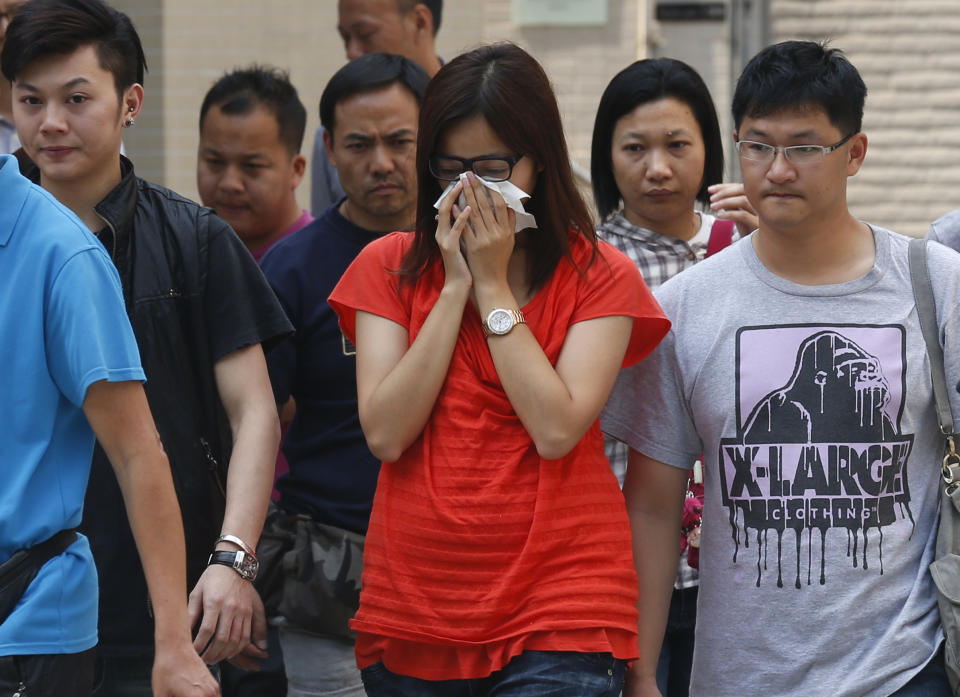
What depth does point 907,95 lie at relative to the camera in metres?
8.90

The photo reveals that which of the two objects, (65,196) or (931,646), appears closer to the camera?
(931,646)

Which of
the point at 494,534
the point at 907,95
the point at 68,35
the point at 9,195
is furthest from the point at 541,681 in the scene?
the point at 907,95

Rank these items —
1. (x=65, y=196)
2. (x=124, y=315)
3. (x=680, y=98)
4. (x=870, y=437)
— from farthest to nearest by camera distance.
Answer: (x=680, y=98)
(x=65, y=196)
(x=870, y=437)
(x=124, y=315)

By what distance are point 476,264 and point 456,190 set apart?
0.17 metres

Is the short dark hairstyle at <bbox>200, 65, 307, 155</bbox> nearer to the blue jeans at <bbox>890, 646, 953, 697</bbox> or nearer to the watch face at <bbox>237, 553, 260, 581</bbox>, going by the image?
the watch face at <bbox>237, 553, 260, 581</bbox>

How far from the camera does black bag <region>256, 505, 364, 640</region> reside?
4074 millimetres

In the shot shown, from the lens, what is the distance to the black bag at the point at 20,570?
2.70 m

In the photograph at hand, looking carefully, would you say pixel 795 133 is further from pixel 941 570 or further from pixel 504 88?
pixel 941 570

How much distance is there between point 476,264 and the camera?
325cm

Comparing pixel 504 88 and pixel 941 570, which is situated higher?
pixel 504 88

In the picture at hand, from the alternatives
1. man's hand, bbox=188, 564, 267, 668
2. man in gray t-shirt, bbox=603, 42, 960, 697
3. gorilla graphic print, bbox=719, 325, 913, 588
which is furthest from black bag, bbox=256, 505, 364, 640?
gorilla graphic print, bbox=719, 325, 913, 588

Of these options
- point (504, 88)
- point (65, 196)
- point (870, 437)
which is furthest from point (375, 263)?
point (870, 437)

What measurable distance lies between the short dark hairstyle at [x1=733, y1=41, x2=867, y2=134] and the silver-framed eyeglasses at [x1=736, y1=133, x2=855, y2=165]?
7 cm

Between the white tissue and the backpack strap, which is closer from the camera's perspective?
the white tissue
